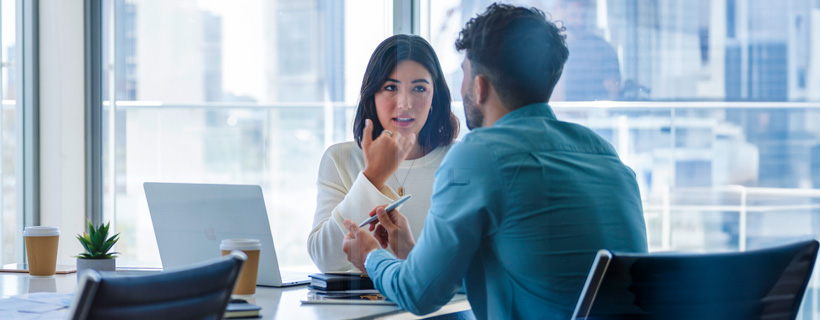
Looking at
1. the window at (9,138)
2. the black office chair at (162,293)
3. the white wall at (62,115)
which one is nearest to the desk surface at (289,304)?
the black office chair at (162,293)

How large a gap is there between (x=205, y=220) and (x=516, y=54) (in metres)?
0.82

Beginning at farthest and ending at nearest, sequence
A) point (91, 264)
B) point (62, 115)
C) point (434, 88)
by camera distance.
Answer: point (62, 115)
point (434, 88)
point (91, 264)

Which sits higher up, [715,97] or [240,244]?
[715,97]

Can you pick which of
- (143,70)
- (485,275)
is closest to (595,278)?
(485,275)

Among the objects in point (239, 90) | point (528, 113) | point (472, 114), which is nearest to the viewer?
point (528, 113)

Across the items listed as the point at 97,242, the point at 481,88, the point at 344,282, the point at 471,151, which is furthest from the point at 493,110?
the point at 97,242

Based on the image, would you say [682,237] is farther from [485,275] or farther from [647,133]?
[485,275]

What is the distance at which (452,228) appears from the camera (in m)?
1.40

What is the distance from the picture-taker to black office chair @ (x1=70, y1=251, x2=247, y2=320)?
1056 mm

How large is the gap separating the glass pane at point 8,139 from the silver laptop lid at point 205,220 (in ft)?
6.11

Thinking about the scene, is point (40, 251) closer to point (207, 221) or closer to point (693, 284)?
point (207, 221)

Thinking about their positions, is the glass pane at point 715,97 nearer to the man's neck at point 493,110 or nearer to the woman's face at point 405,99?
the woman's face at point 405,99

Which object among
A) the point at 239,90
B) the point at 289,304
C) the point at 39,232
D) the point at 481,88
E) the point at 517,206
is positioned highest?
the point at 239,90

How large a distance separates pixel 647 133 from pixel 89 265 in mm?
1428
